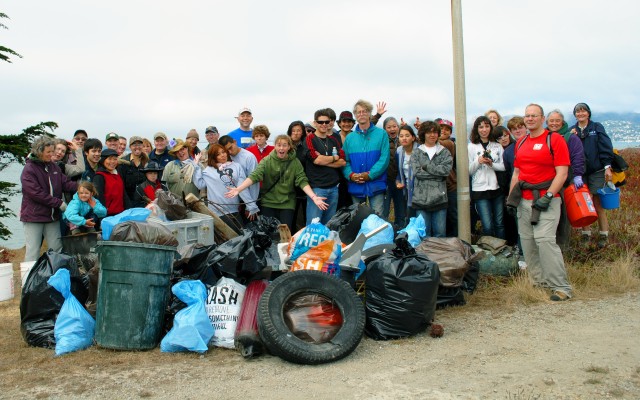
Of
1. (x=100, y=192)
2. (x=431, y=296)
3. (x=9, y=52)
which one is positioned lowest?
(x=431, y=296)

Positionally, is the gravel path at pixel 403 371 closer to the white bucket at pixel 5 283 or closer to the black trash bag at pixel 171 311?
the black trash bag at pixel 171 311

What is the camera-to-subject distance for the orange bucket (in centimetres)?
640

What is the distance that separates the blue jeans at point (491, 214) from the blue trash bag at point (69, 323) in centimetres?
509

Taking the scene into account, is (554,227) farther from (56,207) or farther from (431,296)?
(56,207)

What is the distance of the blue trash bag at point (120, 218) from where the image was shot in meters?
5.52

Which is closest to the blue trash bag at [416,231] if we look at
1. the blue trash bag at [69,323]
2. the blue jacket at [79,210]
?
the blue trash bag at [69,323]

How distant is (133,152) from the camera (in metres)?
8.92

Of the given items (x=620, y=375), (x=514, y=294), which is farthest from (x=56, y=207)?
(x=620, y=375)

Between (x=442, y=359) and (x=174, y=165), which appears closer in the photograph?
(x=442, y=359)

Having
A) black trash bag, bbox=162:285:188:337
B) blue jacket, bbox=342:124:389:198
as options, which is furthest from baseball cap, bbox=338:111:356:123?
black trash bag, bbox=162:285:188:337

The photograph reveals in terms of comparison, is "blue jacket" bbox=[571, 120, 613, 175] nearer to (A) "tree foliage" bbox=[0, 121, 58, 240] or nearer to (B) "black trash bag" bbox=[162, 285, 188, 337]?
(B) "black trash bag" bbox=[162, 285, 188, 337]

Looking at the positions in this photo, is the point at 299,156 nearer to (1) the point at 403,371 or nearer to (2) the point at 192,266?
(2) the point at 192,266

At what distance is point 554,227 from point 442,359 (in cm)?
246

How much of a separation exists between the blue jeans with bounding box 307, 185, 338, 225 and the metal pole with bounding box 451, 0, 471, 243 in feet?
5.41
